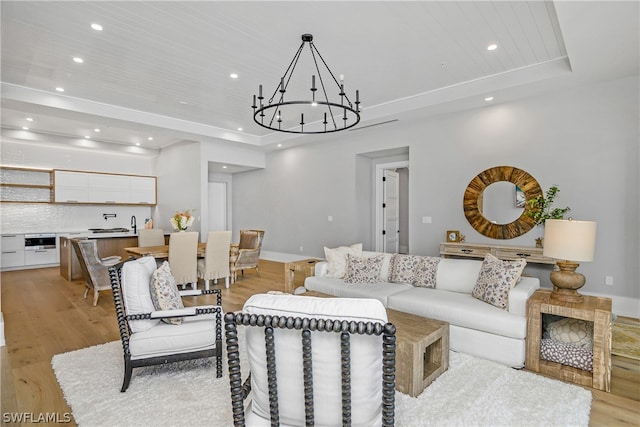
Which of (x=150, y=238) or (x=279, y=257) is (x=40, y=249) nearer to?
(x=150, y=238)

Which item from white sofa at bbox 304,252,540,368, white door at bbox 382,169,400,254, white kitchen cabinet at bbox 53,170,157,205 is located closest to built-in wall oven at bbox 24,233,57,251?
white kitchen cabinet at bbox 53,170,157,205

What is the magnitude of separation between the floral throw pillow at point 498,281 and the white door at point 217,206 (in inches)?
329

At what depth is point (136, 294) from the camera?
2.36 m

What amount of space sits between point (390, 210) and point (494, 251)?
9.78 ft

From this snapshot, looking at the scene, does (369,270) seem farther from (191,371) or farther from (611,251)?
(611,251)

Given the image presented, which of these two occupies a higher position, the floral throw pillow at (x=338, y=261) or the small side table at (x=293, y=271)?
the floral throw pillow at (x=338, y=261)

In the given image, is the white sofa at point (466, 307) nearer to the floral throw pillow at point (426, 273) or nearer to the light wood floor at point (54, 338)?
the floral throw pillow at point (426, 273)

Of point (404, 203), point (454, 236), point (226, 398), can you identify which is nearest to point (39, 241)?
point (226, 398)

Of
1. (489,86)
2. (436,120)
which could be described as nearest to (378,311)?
(489,86)

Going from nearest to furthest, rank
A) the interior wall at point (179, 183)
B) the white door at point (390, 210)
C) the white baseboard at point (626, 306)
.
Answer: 1. the white baseboard at point (626, 306)
2. the white door at point (390, 210)
3. the interior wall at point (179, 183)

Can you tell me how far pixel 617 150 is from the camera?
4160 mm

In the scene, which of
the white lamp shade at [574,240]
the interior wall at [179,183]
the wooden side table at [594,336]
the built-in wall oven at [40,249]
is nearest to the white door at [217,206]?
the interior wall at [179,183]

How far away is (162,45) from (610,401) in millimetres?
4879

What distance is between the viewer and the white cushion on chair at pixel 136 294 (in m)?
2.36
